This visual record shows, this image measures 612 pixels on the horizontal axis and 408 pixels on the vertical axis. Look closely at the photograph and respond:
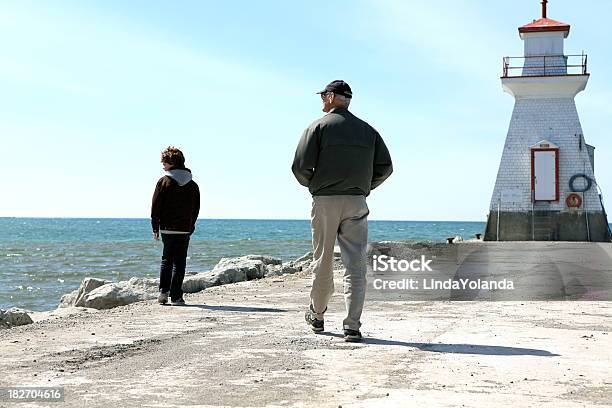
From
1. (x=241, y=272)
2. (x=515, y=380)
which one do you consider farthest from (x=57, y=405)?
(x=241, y=272)

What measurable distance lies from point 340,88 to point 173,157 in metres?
3.77

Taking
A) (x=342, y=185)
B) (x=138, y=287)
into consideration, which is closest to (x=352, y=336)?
(x=342, y=185)

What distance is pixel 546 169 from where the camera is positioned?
3020 cm

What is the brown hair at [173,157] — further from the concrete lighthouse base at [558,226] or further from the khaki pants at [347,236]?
the concrete lighthouse base at [558,226]

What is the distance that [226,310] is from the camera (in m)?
8.94

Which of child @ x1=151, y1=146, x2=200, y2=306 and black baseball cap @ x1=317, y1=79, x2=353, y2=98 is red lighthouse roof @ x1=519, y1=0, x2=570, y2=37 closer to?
child @ x1=151, y1=146, x2=200, y2=306

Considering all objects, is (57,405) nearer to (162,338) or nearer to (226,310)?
(162,338)

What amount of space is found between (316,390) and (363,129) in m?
2.76

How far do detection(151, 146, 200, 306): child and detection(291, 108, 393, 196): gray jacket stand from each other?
11.4 ft

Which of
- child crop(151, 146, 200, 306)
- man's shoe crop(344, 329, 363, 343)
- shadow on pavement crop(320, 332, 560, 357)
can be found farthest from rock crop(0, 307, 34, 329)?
shadow on pavement crop(320, 332, 560, 357)

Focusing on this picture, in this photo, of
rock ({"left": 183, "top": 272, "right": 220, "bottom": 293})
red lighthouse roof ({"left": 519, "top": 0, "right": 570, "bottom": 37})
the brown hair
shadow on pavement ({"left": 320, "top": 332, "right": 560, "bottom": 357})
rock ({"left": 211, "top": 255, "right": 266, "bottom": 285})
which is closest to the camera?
shadow on pavement ({"left": 320, "top": 332, "right": 560, "bottom": 357})

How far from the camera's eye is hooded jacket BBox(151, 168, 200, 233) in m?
9.65

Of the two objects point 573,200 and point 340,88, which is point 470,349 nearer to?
point 340,88

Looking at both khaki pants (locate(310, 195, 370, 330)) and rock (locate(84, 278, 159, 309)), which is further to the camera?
rock (locate(84, 278, 159, 309))
